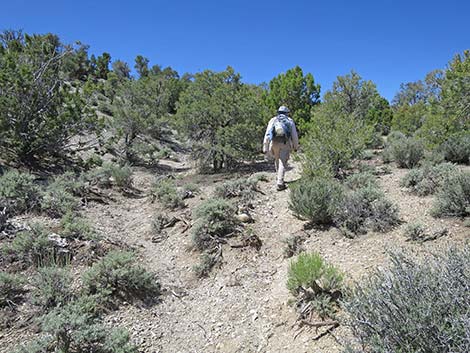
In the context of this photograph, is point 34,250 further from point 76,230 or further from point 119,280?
point 119,280

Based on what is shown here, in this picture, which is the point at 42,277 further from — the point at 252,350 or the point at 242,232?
Answer: the point at 242,232

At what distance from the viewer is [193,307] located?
156 inches

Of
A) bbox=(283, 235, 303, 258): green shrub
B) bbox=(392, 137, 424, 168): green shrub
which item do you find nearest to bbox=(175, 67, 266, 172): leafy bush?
bbox=(392, 137, 424, 168): green shrub

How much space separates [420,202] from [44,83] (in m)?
10.6

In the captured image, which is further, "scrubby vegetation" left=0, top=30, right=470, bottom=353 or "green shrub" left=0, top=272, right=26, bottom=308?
"green shrub" left=0, top=272, right=26, bottom=308

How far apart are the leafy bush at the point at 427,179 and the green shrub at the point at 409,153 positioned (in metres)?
2.07

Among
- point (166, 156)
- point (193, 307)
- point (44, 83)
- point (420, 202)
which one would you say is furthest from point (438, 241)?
point (166, 156)

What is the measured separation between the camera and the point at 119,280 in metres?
3.96

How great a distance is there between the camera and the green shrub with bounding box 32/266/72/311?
344 cm

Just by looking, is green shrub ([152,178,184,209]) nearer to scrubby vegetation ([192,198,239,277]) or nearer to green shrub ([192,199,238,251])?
scrubby vegetation ([192,198,239,277])

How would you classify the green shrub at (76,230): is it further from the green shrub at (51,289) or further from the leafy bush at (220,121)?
the leafy bush at (220,121)

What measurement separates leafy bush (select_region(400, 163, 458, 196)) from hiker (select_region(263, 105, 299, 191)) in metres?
2.63

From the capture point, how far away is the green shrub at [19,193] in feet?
18.8

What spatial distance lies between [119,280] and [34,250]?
1.42m
